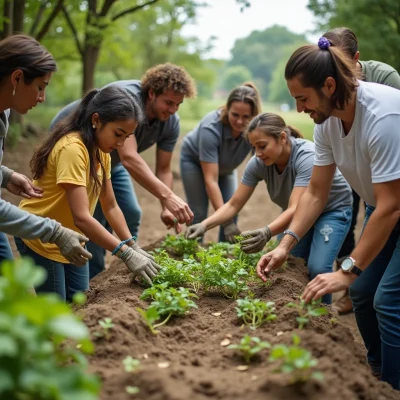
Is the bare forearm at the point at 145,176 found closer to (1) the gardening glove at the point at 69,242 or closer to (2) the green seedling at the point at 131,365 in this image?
(1) the gardening glove at the point at 69,242

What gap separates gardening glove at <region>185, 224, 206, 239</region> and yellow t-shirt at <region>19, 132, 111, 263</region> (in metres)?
1.08

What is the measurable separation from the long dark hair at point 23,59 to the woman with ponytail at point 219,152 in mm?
2492

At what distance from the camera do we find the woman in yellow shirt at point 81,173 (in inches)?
137

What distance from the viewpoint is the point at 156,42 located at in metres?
21.2

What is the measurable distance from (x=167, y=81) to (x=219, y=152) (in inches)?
48.1

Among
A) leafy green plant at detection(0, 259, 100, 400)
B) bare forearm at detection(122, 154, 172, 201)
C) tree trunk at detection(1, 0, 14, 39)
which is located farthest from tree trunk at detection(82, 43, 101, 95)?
leafy green plant at detection(0, 259, 100, 400)

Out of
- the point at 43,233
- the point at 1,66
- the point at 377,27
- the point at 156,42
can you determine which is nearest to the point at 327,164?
the point at 43,233

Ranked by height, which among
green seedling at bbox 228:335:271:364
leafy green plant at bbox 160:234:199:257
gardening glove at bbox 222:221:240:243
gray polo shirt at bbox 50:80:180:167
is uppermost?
gray polo shirt at bbox 50:80:180:167

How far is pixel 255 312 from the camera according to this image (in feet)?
9.61

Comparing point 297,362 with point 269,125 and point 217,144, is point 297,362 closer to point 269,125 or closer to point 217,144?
point 269,125

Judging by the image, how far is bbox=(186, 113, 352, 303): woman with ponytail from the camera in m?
4.34

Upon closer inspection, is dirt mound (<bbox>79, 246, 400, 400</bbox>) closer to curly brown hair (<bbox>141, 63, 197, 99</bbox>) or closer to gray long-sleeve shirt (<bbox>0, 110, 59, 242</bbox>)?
gray long-sleeve shirt (<bbox>0, 110, 59, 242</bbox>)

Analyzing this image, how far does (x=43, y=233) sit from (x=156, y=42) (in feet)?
63.5

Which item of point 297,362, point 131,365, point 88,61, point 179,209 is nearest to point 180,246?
point 179,209
